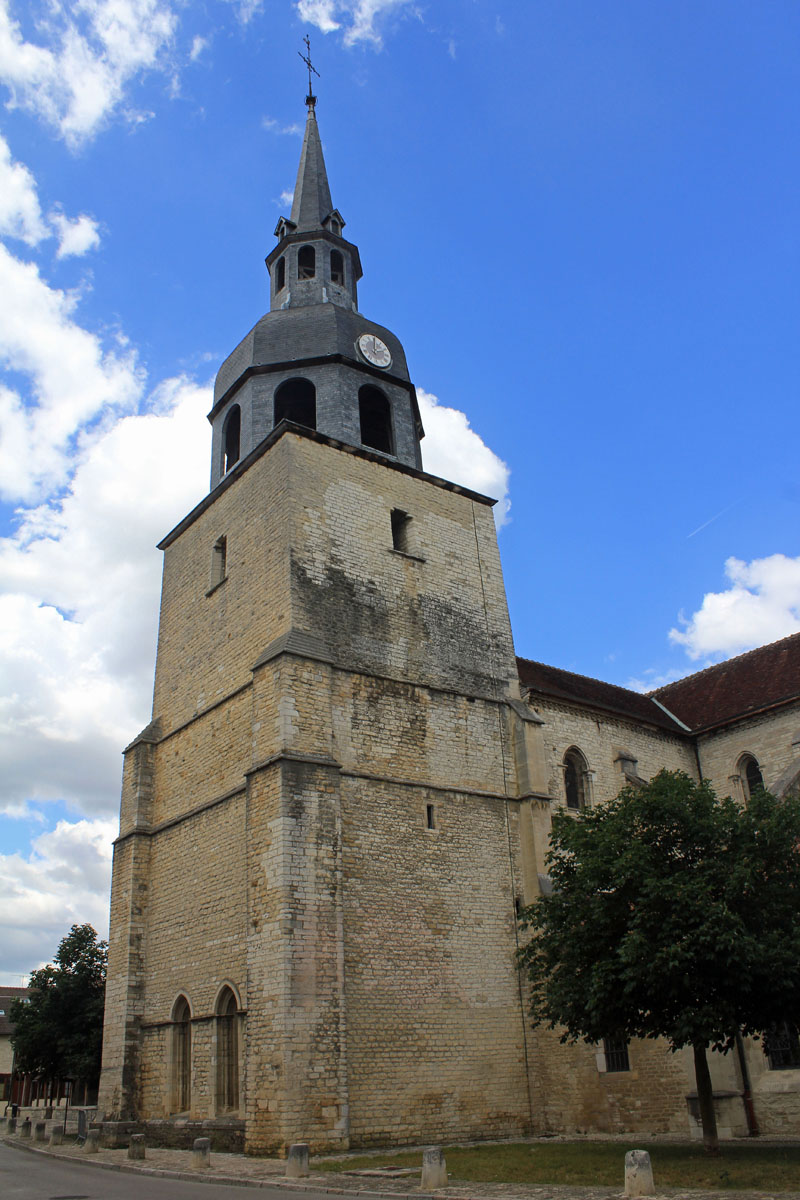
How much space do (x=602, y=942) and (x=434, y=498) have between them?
34.0ft

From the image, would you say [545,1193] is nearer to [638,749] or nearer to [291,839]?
[291,839]

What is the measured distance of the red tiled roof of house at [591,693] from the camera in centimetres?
2016

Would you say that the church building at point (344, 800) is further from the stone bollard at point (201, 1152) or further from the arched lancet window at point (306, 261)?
the stone bollard at point (201, 1152)

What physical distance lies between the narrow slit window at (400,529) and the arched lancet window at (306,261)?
6.99 meters

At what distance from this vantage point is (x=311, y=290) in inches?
835

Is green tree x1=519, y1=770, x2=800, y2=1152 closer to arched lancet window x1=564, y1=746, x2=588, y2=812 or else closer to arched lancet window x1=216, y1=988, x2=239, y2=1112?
arched lancet window x1=216, y1=988, x2=239, y2=1112

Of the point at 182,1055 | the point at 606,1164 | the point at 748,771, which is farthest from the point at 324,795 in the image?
the point at 748,771

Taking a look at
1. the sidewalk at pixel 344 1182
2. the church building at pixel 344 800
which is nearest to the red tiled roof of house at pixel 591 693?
the church building at pixel 344 800

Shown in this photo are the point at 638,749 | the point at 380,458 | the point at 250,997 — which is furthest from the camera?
the point at 638,749

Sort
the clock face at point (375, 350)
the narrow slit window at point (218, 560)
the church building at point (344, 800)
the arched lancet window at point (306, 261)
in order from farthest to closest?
the arched lancet window at point (306, 261) < the clock face at point (375, 350) < the narrow slit window at point (218, 560) < the church building at point (344, 800)

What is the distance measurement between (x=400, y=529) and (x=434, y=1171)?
40.2 feet

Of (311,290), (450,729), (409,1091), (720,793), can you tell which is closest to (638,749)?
(720,793)

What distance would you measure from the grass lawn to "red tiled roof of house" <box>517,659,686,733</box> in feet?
28.9

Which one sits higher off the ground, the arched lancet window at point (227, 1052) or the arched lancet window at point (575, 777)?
the arched lancet window at point (575, 777)
